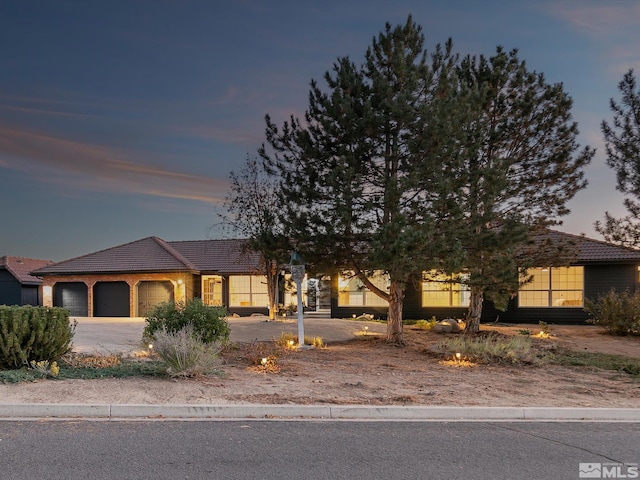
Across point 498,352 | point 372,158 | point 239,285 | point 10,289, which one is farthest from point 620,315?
point 10,289

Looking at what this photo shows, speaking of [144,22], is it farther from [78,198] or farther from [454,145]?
[78,198]

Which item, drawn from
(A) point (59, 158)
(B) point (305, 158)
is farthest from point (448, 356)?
(A) point (59, 158)

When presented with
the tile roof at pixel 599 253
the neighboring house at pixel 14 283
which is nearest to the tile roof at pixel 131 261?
the neighboring house at pixel 14 283

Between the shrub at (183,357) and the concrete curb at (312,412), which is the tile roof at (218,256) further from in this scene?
the concrete curb at (312,412)

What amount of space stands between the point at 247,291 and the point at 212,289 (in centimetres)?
229

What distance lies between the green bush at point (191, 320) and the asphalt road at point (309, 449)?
5108 mm

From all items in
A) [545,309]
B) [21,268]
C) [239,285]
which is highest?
[21,268]

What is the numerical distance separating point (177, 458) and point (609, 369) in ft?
32.0

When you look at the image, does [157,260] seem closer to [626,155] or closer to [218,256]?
[218,256]

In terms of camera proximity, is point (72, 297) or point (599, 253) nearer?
point (599, 253)

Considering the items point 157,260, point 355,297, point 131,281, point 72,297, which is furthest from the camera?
point 72,297

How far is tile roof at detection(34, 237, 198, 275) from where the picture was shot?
27266mm

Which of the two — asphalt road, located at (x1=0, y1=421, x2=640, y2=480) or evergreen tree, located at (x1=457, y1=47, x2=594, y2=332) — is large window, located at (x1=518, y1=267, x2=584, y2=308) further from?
asphalt road, located at (x1=0, y1=421, x2=640, y2=480)

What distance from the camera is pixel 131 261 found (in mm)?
28297
